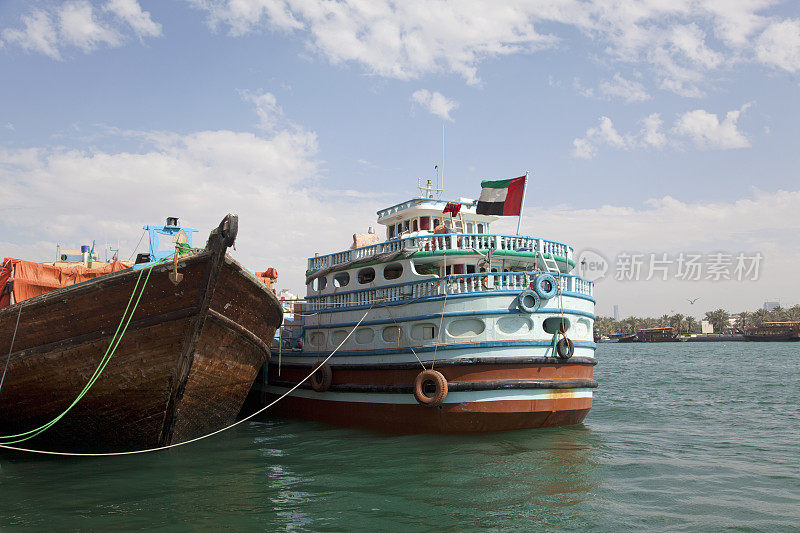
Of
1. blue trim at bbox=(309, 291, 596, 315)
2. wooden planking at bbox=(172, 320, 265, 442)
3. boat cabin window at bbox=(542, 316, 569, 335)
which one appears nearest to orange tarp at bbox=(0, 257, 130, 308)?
wooden planking at bbox=(172, 320, 265, 442)

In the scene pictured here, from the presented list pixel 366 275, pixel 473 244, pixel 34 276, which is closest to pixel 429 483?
pixel 473 244

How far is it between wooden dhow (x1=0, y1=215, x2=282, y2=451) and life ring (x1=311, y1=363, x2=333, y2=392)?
3516 millimetres

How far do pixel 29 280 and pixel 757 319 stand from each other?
141851 mm

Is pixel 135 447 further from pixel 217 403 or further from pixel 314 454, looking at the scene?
pixel 314 454

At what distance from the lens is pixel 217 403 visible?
12.5m

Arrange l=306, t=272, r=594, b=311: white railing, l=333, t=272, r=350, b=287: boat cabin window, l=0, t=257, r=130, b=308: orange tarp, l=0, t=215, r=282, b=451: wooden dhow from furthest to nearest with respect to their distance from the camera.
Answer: l=333, t=272, r=350, b=287: boat cabin window < l=306, t=272, r=594, b=311: white railing < l=0, t=257, r=130, b=308: orange tarp < l=0, t=215, r=282, b=451: wooden dhow

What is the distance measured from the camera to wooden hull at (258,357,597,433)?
1211 centimetres

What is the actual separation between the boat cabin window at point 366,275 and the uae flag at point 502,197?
337 centimetres

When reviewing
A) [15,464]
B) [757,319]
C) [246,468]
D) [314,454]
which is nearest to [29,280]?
[15,464]

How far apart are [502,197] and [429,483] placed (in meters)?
8.07

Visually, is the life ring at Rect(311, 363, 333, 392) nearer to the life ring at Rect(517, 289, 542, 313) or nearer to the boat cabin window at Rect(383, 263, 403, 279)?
the boat cabin window at Rect(383, 263, 403, 279)

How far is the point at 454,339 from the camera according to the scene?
1244cm

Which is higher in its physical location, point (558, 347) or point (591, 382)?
point (558, 347)

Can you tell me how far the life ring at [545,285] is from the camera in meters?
12.4
